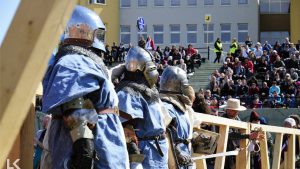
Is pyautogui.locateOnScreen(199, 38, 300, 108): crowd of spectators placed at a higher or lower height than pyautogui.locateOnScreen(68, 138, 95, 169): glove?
lower

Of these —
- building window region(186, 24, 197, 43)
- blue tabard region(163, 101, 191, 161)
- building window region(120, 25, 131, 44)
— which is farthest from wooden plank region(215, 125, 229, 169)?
building window region(120, 25, 131, 44)

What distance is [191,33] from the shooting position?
51031mm

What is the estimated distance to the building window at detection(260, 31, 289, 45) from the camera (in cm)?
5065

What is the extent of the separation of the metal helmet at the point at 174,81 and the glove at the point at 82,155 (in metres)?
3.30

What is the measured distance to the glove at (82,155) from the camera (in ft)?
13.5

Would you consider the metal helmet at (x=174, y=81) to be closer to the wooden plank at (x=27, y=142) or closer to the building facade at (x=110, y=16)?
the wooden plank at (x=27, y=142)

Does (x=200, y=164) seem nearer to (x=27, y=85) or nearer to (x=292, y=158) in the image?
(x=292, y=158)

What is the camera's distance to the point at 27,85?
2.46m

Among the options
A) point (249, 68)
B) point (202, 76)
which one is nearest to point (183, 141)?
point (249, 68)

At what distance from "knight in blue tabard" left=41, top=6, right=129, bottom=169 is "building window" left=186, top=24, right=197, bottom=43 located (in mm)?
46475

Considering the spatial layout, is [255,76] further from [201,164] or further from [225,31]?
[225,31]

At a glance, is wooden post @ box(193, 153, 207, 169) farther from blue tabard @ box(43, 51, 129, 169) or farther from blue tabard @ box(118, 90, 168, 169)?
blue tabard @ box(43, 51, 129, 169)

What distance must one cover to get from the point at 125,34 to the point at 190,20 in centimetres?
474

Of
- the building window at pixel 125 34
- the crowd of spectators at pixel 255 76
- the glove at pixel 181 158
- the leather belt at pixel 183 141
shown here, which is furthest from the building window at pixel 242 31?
the glove at pixel 181 158
